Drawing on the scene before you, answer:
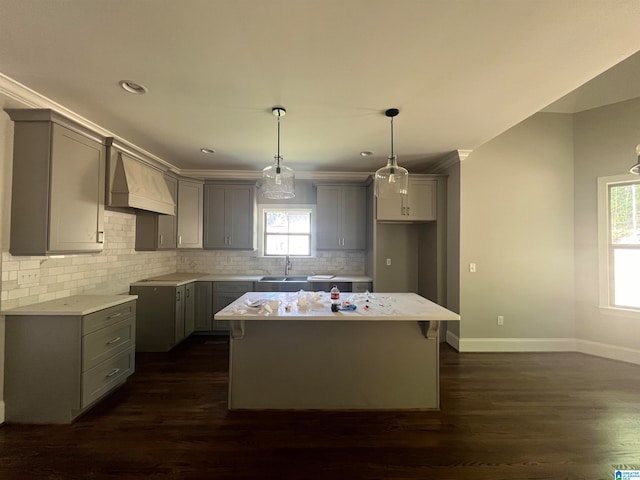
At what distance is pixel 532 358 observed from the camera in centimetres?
347

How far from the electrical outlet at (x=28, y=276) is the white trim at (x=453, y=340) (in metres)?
4.58

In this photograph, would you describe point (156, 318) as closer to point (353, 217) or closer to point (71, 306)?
point (71, 306)

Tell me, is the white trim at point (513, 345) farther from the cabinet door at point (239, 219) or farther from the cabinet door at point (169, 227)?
the cabinet door at point (169, 227)

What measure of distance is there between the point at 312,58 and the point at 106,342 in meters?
2.86

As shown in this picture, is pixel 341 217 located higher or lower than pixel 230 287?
higher

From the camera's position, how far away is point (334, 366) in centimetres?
239

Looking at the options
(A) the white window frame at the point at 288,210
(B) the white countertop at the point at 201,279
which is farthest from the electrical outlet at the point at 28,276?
(A) the white window frame at the point at 288,210

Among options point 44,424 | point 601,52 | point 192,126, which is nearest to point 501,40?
point 601,52

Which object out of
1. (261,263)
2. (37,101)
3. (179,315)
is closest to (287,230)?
(261,263)

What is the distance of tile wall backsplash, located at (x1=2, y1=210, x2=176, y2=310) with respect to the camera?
7.27ft

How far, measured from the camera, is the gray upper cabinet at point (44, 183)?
→ 2168mm

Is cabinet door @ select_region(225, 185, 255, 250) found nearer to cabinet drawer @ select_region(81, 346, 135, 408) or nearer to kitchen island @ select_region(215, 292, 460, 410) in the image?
cabinet drawer @ select_region(81, 346, 135, 408)

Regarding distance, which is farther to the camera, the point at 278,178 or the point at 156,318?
the point at 156,318

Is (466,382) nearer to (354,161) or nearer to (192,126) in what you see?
(354,161)
